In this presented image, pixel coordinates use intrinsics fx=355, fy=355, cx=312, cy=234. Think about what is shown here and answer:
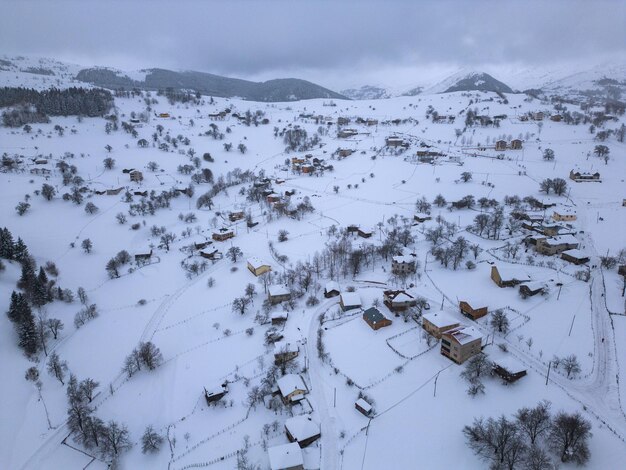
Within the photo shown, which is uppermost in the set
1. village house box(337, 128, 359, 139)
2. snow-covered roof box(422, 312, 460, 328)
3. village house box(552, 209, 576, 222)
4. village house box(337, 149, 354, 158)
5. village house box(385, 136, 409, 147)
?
village house box(337, 128, 359, 139)

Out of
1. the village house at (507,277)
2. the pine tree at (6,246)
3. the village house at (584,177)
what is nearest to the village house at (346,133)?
the village house at (584,177)

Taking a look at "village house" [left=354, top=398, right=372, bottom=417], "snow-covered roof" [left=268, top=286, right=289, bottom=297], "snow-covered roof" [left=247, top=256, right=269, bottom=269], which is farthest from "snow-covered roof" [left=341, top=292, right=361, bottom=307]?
"snow-covered roof" [left=247, top=256, right=269, bottom=269]

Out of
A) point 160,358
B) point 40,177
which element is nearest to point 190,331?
point 160,358

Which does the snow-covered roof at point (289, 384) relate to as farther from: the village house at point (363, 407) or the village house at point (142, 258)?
the village house at point (142, 258)

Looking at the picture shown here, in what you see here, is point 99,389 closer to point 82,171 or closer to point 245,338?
point 245,338

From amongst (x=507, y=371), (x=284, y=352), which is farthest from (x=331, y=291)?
(x=507, y=371)

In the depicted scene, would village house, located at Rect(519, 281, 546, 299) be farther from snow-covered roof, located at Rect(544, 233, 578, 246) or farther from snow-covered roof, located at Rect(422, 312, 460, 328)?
snow-covered roof, located at Rect(544, 233, 578, 246)
